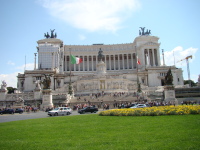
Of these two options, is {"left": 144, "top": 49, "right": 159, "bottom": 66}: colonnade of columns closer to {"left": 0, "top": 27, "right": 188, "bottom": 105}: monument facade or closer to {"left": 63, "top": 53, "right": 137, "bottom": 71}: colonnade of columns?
{"left": 0, "top": 27, "right": 188, "bottom": 105}: monument facade

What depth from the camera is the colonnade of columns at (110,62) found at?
112 meters

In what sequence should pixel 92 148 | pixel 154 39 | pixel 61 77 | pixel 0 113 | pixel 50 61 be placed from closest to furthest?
1. pixel 92 148
2. pixel 0 113
3. pixel 61 77
4. pixel 50 61
5. pixel 154 39

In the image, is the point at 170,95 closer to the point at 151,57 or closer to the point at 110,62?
the point at 151,57

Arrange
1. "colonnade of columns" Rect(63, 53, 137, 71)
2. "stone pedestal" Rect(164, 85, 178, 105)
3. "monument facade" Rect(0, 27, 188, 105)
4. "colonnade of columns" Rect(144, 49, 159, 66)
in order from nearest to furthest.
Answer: "stone pedestal" Rect(164, 85, 178, 105)
"monument facade" Rect(0, 27, 188, 105)
"colonnade of columns" Rect(144, 49, 159, 66)
"colonnade of columns" Rect(63, 53, 137, 71)

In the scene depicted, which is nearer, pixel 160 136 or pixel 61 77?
pixel 160 136

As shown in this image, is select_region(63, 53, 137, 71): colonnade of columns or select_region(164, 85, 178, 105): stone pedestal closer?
select_region(164, 85, 178, 105): stone pedestal

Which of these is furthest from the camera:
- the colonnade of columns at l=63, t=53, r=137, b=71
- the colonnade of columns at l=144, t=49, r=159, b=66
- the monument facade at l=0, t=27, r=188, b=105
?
the colonnade of columns at l=63, t=53, r=137, b=71

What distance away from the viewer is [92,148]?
29.0 ft

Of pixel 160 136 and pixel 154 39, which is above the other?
pixel 154 39

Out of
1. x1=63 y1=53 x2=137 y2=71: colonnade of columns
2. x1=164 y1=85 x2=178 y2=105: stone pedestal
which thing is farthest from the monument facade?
x1=164 y1=85 x2=178 y2=105: stone pedestal

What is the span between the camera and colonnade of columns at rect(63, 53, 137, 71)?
366 ft

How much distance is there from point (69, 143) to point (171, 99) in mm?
37422

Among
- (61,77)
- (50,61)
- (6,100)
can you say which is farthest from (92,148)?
(50,61)

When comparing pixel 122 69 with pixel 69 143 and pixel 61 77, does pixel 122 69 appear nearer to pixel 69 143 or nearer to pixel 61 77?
pixel 61 77
